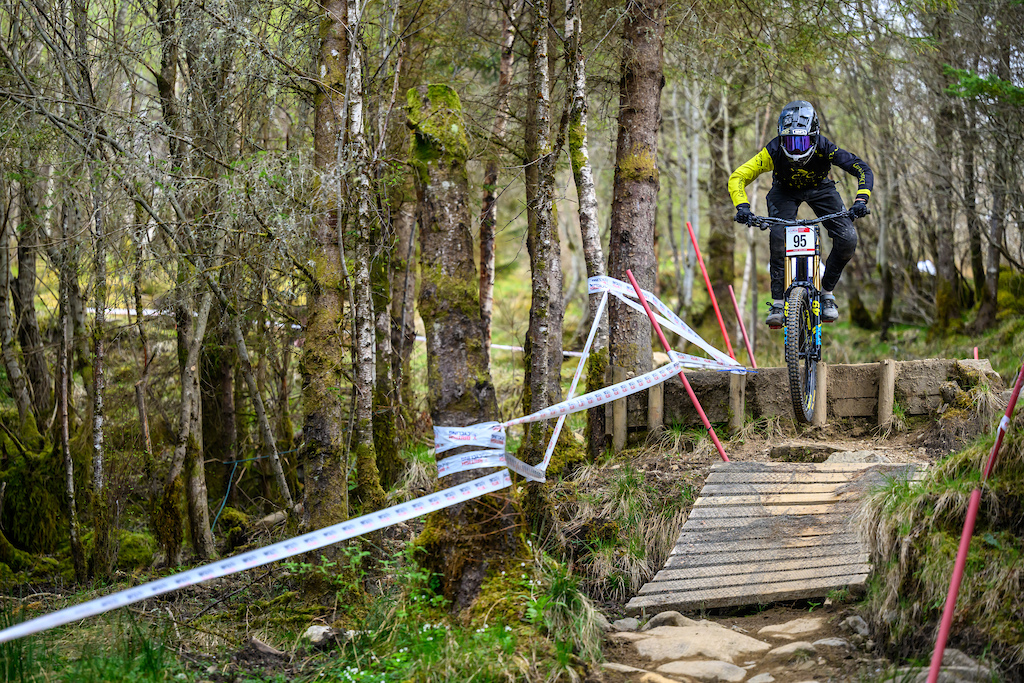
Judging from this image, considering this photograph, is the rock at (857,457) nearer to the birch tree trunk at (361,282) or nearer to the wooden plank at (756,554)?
the wooden plank at (756,554)

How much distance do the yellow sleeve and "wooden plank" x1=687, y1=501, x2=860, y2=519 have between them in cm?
242

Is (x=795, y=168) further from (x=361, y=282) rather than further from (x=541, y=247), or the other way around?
(x=361, y=282)

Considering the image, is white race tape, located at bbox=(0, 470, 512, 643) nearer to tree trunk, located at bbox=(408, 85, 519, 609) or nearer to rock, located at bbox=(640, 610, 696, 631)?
tree trunk, located at bbox=(408, 85, 519, 609)

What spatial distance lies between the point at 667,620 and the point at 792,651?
807 millimetres

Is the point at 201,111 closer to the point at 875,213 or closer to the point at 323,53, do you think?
the point at 323,53

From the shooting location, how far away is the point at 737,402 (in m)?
6.70

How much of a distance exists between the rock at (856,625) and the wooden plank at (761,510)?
1159 mm

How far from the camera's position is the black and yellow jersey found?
6211mm

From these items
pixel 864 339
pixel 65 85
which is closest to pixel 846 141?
pixel 864 339

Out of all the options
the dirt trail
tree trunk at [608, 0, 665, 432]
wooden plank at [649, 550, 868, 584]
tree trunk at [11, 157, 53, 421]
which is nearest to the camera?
the dirt trail

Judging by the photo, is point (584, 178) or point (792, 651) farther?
point (584, 178)

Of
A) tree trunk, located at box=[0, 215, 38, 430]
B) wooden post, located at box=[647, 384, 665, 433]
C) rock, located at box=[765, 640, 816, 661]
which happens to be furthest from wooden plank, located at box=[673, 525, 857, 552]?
tree trunk, located at box=[0, 215, 38, 430]

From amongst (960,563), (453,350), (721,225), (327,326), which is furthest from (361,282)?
(721,225)

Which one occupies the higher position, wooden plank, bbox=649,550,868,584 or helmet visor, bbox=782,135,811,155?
helmet visor, bbox=782,135,811,155
